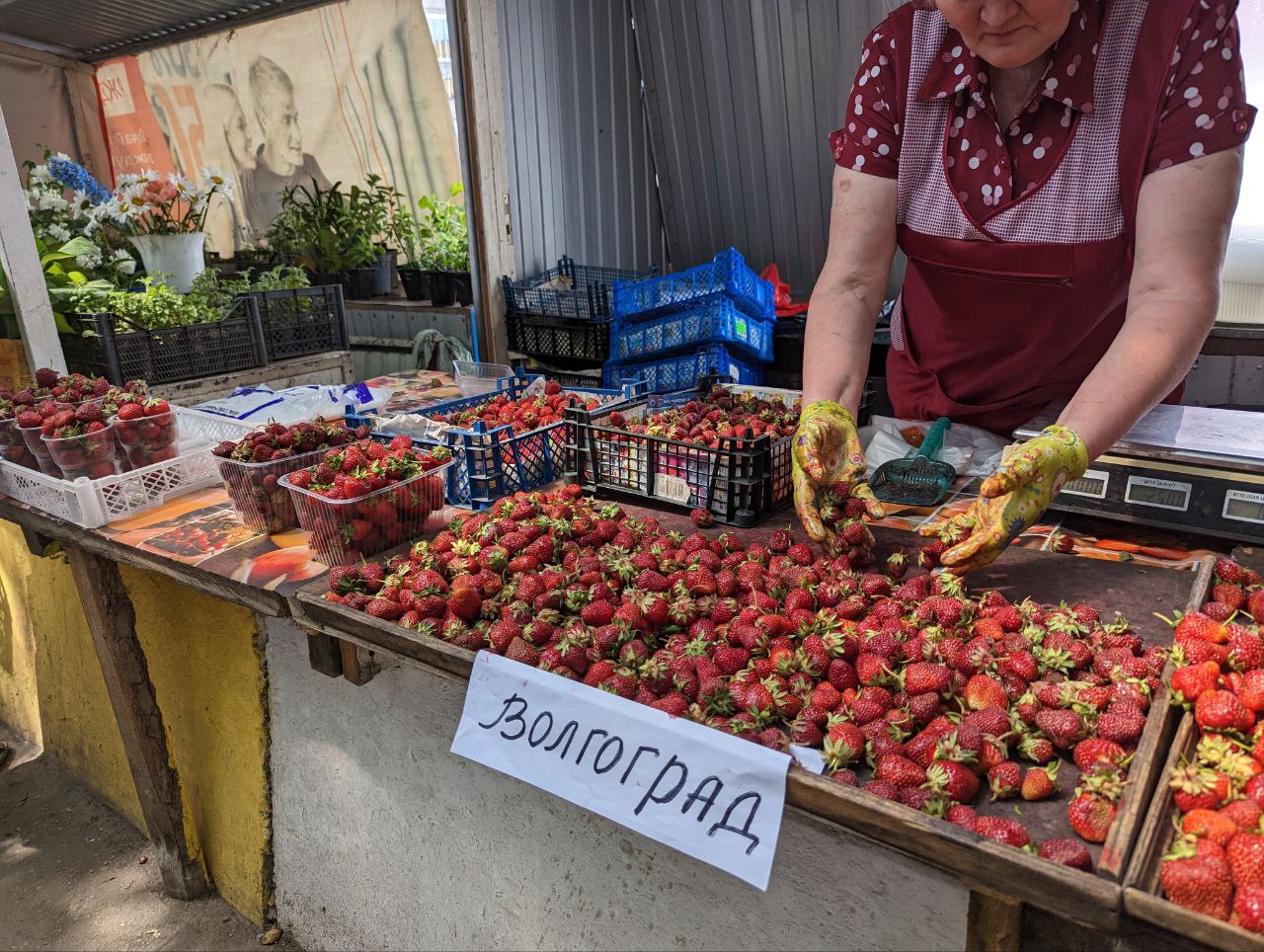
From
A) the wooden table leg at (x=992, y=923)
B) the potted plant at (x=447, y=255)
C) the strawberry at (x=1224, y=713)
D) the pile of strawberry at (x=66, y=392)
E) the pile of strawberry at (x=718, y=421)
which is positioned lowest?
the wooden table leg at (x=992, y=923)

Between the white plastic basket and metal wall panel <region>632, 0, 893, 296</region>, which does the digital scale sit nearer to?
the white plastic basket

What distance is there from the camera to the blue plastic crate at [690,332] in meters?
3.75

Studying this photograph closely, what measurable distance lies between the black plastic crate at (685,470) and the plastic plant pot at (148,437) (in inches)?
46.3

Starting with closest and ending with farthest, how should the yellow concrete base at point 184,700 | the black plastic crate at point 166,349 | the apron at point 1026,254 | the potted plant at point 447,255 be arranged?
1. the apron at point 1026,254
2. the yellow concrete base at point 184,700
3. the black plastic crate at point 166,349
4. the potted plant at point 447,255

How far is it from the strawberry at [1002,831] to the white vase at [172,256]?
394cm

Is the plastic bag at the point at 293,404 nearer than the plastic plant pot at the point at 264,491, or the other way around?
the plastic plant pot at the point at 264,491

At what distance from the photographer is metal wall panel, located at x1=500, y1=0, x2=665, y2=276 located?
180 inches

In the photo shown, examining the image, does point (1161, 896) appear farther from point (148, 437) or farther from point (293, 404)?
point (293, 404)

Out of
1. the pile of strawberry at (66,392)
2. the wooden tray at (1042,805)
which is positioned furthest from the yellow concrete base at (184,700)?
the wooden tray at (1042,805)

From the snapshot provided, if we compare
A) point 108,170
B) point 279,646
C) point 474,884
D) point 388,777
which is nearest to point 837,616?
point 474,884

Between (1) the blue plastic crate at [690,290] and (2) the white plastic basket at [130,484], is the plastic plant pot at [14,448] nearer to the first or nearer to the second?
(2) the white plastic basket at [130,484]

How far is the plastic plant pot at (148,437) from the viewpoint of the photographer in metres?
2.20

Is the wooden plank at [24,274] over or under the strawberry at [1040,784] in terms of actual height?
over

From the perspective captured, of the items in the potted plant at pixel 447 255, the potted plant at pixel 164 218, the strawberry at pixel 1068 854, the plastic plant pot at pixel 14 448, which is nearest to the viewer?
the strawberry at pixel 1068 854
